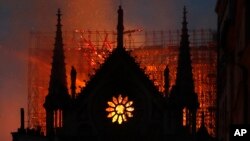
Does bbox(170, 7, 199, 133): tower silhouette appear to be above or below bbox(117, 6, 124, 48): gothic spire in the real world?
below

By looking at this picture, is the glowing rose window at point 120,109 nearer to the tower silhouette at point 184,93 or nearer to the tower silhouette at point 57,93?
the tower silhouette at point 57,93

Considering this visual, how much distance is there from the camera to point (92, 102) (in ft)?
268

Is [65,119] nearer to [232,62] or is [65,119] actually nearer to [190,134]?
[190,134]

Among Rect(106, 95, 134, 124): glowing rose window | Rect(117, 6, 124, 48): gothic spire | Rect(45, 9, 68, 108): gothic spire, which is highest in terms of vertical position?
Rect(117, 6, 124, 48): gothic spire

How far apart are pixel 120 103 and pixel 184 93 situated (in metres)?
5.65

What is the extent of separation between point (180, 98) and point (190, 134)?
269 cm

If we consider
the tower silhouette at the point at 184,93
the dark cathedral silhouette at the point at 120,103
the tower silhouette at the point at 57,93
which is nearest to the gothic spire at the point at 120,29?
the dark cathedral silhouette at the point at 120,103

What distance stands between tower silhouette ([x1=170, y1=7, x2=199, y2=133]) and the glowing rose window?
386cm

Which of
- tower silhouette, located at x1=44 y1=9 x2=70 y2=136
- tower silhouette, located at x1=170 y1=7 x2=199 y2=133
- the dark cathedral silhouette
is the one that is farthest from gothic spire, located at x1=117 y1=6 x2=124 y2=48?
tower silhouette, located at x1=170 y1=7 x2=199 y2=133

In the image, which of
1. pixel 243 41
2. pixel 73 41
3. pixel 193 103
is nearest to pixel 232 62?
pixel 243 41

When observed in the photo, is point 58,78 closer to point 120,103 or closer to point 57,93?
point 57,93

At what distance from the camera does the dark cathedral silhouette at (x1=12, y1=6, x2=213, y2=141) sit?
78.8m

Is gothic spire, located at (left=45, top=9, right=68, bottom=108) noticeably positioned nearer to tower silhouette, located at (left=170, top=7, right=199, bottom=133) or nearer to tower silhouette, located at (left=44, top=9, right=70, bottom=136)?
tower silhouette, located at (left=44, top=9, right=70, bottom=136)

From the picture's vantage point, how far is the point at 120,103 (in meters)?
81.7
